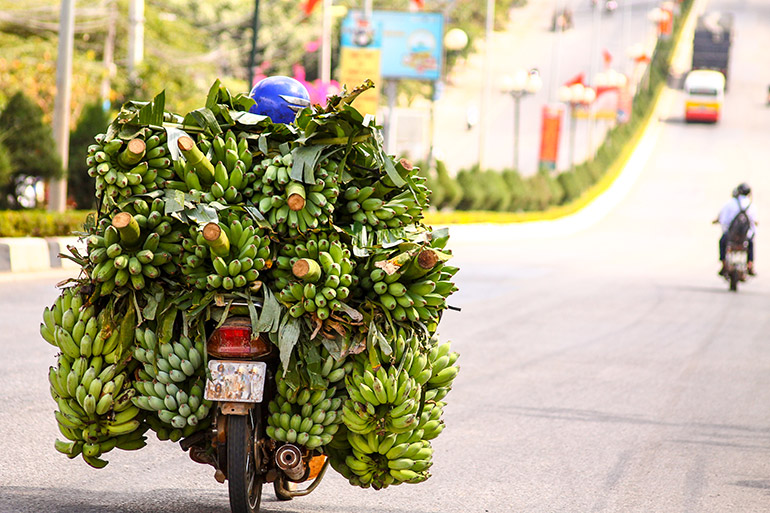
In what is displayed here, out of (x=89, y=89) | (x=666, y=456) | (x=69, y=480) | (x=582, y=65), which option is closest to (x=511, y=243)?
(x=89, y=89)

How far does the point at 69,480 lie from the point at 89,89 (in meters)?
29.3

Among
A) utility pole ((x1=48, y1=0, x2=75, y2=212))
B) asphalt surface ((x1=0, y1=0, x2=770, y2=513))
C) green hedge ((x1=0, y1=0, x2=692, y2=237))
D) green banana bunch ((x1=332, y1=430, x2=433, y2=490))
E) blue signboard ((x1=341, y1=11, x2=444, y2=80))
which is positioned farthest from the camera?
blue signboard ((x1=341, y1=11, x2=444, y2=80))

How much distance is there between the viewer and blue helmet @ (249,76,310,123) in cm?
556

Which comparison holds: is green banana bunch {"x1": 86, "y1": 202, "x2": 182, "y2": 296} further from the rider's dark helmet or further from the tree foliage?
the rider's dark helmet

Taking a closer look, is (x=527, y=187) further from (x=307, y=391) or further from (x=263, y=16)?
(x=307, y=391)

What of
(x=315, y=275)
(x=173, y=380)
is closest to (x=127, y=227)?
(x=173, y=380)

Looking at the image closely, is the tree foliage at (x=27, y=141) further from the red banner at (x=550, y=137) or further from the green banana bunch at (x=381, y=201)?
the red banner at (x=550, y=137)

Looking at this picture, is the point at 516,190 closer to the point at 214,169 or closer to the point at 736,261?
the point at 736,261

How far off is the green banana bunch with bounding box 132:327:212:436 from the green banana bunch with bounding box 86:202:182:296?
23 cm

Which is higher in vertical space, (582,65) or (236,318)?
(582,65)

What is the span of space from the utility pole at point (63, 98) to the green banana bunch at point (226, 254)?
15.6 meters

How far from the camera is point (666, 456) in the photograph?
25.2 feet

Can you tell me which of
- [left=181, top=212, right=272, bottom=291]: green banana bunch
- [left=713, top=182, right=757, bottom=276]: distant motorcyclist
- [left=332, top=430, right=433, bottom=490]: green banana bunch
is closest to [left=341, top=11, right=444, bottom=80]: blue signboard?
[left=713, top=182, right=757, bottom=276]: distant motorcyclist

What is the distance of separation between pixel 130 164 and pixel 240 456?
1264 millimetres
